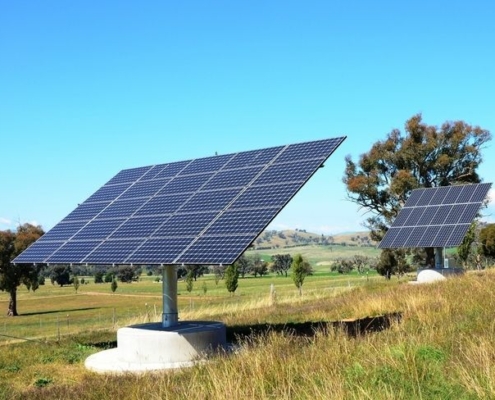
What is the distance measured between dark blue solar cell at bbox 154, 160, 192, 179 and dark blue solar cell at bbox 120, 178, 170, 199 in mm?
390

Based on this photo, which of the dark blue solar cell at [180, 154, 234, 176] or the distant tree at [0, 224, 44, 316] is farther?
the distant tree at [0, 224, 44, 316]

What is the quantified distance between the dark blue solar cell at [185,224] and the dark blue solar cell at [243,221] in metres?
0.39

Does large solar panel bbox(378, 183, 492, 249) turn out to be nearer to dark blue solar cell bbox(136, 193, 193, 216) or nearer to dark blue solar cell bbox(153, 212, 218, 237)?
dark blue solar cell bbox(136, 193, 193, 216)

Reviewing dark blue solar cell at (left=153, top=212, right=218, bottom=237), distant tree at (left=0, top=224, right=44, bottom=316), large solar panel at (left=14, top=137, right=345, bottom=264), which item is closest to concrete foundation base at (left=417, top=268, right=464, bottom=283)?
large solar panel at (left=14, top=137, right=345, bottom=264)

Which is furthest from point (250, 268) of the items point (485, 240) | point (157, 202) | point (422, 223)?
point (157, 202)

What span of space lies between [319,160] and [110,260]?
6.33m

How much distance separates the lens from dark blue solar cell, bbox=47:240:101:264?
653 inches

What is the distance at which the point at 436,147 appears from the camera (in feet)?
184

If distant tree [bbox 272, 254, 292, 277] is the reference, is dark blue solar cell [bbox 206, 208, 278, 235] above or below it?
above

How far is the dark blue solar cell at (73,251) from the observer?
1658 centimetres

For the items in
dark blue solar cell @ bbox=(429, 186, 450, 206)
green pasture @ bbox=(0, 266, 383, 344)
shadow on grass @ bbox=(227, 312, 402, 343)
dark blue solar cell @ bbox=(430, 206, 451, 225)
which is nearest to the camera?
shadow on grass @ bbox=(227, 312, 402, 343)

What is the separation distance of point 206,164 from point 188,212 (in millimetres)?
4258

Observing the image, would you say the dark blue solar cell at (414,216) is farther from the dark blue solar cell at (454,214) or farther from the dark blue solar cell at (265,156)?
the dark blue solar cell at (265,156)

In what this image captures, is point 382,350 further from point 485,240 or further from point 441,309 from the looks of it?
point 485,240
